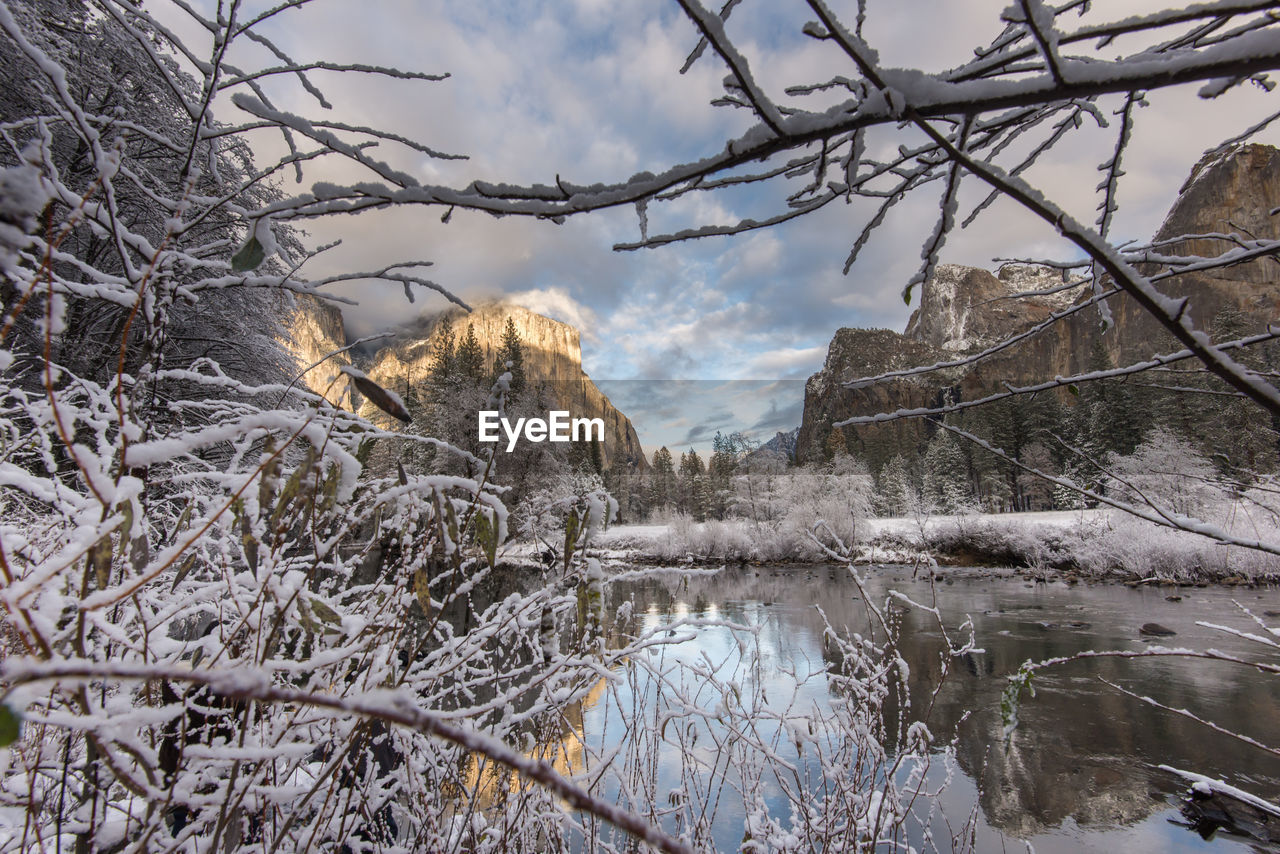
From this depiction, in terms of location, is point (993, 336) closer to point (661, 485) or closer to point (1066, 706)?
point (661, 485)

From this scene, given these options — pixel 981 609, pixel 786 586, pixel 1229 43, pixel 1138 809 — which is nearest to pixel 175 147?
pixel 1229 43

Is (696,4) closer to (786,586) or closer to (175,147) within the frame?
(175,147)

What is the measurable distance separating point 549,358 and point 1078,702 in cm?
10446

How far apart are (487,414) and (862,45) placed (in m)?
0.82

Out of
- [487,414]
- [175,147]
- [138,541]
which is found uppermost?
[175,147]

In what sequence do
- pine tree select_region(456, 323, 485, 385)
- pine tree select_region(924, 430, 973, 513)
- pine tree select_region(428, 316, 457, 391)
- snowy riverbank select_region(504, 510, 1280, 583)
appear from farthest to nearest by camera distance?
pine tree select_region(924, 430, 973, 513), pine tree select_region(456, 323, 485, 385), pine tree select_region(428, 316, 457, 391), snowy riverbank select_region(504, 510, 1280, 583)

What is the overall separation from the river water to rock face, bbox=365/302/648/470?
8392 cm

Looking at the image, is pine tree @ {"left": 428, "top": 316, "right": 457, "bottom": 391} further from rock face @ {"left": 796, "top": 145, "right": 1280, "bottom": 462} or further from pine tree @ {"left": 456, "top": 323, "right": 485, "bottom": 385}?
rock face @ {"left": 796, "top": 145, "right": 1280, "bottom": 462}

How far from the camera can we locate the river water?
4.50 meters

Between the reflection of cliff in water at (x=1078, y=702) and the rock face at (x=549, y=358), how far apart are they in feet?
274

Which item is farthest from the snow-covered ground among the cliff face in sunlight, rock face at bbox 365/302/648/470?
rock face at bbox 365/302/648/470

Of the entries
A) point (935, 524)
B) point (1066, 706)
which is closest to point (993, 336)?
point (935, 524)

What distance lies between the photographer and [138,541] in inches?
34.1

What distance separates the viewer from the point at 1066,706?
267 inches
